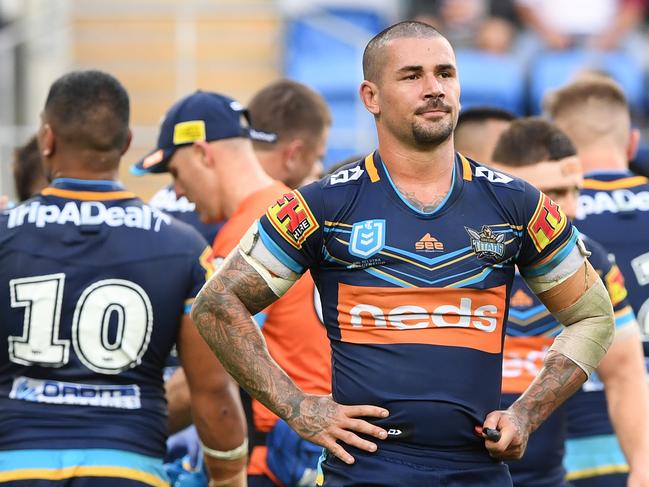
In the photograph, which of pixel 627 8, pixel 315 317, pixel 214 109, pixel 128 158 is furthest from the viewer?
pixel 627 8

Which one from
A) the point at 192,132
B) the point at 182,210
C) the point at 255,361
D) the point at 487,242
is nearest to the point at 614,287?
the point at 487,242

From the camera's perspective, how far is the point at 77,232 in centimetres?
504

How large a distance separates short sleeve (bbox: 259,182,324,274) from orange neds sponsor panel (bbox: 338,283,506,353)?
0.60 feet

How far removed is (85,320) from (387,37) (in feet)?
5.51

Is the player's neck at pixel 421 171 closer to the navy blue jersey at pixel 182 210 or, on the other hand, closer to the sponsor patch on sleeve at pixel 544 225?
the sponsor patch on sleeve at pixel 544 225

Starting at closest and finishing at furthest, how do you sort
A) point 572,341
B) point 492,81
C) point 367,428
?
point 367,428 → point 572,341 → point 492,81

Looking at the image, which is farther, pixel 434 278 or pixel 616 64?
pixel 616 64

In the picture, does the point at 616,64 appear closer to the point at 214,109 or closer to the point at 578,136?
the point at 578,136

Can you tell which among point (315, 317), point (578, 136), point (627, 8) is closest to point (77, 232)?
point (315, 317)

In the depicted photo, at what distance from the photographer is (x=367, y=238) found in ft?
13.9

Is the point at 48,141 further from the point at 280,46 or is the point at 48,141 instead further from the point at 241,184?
the point at 280,46

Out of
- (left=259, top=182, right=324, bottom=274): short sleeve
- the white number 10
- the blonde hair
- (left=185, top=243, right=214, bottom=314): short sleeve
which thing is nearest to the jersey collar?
(left=259, top=182, right=324, bottom=274): short sleeve

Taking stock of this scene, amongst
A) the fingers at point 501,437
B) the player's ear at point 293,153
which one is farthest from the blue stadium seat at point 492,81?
the fingers at point 501,437

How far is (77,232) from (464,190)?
65.7 inches
